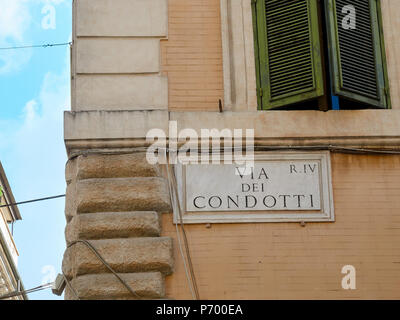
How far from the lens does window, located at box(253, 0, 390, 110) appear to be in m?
15.0

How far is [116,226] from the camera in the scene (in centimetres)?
1412

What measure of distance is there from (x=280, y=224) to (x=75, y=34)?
10.8 feet

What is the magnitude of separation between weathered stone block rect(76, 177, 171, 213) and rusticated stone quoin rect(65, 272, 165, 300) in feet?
2.58

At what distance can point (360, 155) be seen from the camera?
48.6 ft

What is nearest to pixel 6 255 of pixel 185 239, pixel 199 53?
pixel 199 53

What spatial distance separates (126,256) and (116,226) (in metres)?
0.37

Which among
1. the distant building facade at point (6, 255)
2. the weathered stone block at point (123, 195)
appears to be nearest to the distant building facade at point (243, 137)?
the weathered stone block at point (123, 195)

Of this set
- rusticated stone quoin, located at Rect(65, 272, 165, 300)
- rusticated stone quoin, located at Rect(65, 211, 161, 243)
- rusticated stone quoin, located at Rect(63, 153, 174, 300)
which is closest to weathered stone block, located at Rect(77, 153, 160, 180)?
rusticated stone quoin, located at Rect(63, 153, 174, 300)

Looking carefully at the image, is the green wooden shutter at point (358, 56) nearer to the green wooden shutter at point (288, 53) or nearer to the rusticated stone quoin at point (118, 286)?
the green wooden shutter at point (288, 53)

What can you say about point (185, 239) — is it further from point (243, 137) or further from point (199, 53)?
point (199, 53)

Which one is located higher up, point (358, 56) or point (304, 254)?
point (358, 56)

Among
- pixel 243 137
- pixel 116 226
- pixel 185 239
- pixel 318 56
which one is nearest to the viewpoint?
pixel 116 226
